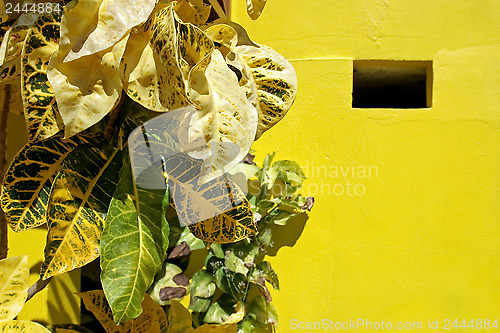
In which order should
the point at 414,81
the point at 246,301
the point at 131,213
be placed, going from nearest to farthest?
the point at 131,213 < the point at 246,301 < the point at 414,81

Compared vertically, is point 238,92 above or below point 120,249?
above

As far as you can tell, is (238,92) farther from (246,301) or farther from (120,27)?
(246,301)

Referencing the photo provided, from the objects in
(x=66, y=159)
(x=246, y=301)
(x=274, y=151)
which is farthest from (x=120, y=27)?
(x=246, y=301)

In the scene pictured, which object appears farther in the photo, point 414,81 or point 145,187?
point 414,81

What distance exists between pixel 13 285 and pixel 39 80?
1.14 feet

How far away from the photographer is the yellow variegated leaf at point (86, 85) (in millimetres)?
499

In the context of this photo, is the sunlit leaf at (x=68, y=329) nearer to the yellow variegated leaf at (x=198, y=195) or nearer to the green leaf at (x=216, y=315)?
the yellow variegated leaf at (x=198, y=195)

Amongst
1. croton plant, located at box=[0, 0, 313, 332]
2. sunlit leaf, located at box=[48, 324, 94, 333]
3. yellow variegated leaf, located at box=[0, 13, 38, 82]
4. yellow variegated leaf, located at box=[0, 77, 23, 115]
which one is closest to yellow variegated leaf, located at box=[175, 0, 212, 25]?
croton plant, located at box=[0, 0, 313, 332]

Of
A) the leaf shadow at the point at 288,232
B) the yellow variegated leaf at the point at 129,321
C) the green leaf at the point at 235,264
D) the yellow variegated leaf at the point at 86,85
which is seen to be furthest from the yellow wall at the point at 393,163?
the yellow variegated leaf at the point at 86,85

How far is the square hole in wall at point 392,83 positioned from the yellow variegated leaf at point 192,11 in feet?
2.70

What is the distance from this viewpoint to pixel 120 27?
0.50m

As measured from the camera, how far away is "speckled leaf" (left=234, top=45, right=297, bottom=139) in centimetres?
69

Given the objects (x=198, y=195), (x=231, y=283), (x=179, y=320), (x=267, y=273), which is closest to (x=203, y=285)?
(x=231, y=283)

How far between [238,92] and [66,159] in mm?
302
